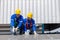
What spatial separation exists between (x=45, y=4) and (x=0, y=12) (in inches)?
115

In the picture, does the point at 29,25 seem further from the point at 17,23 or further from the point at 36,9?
the point at 36,9

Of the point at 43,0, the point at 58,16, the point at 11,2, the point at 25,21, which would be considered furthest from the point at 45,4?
the point at 25,21

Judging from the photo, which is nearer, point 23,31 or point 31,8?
point 23,31

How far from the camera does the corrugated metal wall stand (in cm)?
1314

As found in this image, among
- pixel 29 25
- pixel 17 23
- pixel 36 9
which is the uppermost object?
pixel 36 9

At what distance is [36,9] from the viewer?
13180 millimetres

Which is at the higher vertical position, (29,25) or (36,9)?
(36,9)

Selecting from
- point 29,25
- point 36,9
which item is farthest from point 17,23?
point 36,9

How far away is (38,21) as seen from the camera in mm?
13117

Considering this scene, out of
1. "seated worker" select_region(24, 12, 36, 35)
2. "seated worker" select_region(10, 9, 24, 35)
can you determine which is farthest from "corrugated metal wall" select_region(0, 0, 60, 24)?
"seated worker" select_region(24, 12, 36, 35)

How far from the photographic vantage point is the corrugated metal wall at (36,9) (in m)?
13.1

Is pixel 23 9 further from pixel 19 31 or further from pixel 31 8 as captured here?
pixel 19 31

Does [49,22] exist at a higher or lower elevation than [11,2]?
lower

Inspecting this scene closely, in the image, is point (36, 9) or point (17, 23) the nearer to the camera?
point (17, 23)
